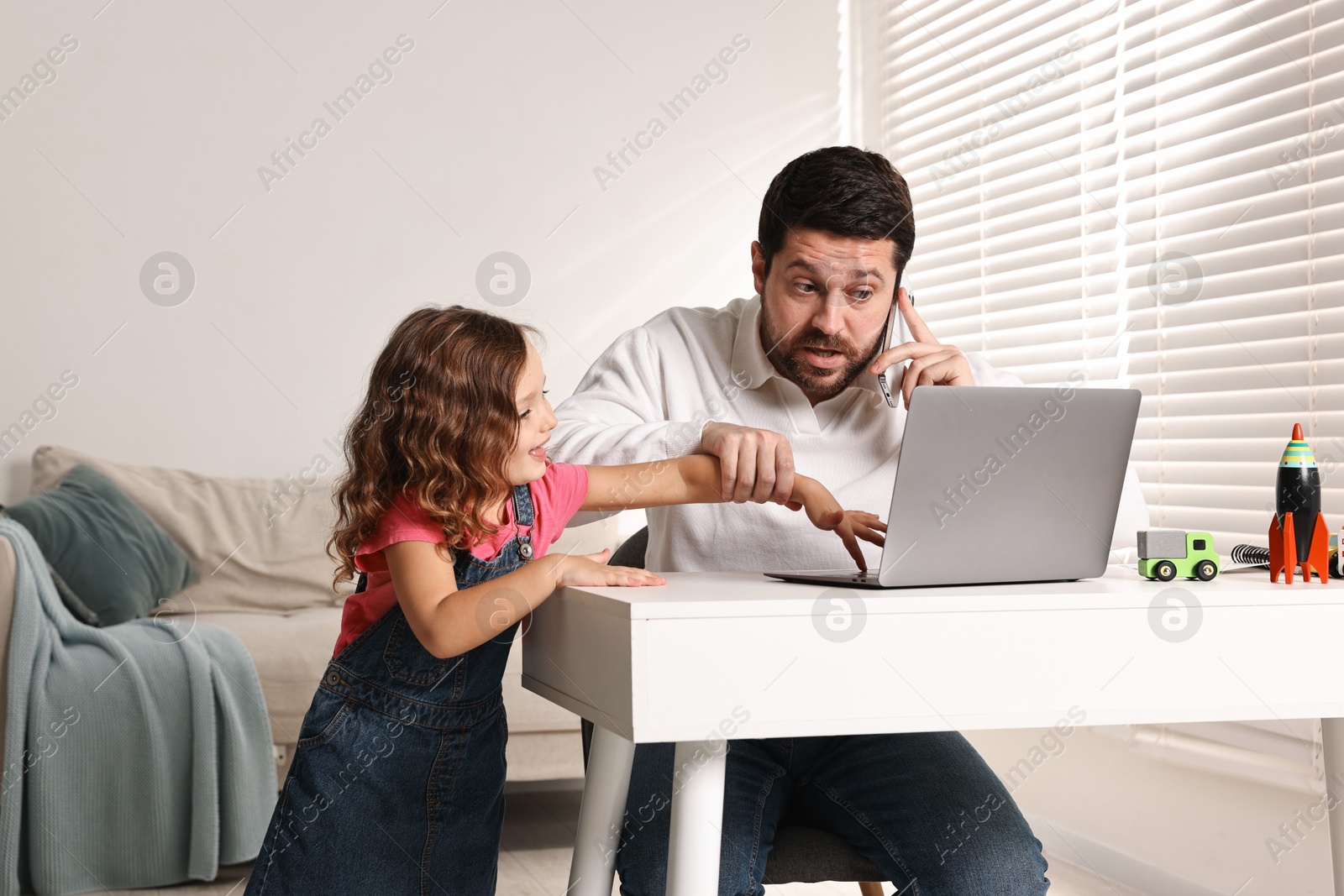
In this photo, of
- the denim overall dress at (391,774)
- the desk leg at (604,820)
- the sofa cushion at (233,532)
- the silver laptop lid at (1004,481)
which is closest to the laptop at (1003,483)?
the silver laptop lid at (1004,481)

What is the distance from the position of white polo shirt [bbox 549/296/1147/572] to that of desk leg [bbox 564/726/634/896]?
0.34 metres

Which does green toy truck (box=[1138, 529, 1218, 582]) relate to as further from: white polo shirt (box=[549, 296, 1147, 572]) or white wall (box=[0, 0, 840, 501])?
white wall (box=[0, 0, 840, 501])

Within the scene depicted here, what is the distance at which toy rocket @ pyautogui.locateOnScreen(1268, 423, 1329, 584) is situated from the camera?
3.47 feet

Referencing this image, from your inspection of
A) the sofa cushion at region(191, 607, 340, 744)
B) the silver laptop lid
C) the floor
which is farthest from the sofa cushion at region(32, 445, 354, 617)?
the silver laptop lid

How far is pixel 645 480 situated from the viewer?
120 cm

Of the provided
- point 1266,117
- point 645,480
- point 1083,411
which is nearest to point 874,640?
point 1083,411

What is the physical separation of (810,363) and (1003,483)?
0.52 metres

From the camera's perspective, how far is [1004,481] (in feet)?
3.06

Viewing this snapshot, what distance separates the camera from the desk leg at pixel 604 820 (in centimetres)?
110

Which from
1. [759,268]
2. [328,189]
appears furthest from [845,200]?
[328,189]

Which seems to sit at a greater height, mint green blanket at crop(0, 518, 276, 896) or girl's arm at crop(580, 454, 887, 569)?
girl's arm at crop(580, 454, 887, 569)

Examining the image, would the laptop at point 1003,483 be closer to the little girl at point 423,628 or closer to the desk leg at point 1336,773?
the little girl at point 423,628

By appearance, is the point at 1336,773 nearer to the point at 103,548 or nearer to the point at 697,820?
the point at 697,820

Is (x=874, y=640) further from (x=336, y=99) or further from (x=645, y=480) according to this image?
(x=336, y=99)
